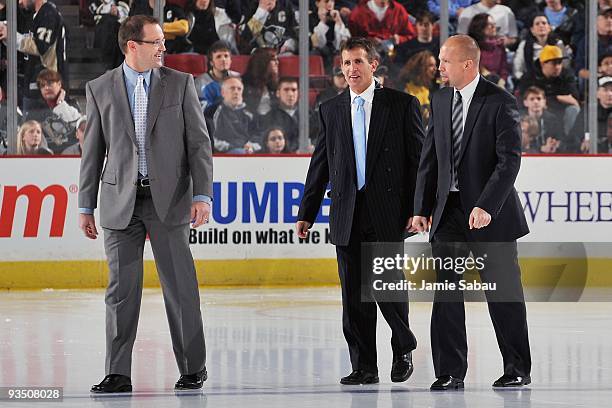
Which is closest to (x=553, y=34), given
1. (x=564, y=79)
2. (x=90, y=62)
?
(x=564, y=79)

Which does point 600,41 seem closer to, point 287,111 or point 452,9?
point 452,9

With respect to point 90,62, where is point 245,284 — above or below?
below

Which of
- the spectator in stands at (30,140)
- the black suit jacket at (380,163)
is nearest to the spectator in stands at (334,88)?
the spectator in stands at (30,140)

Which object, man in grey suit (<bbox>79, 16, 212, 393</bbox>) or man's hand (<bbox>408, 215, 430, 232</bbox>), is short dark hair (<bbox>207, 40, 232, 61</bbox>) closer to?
man in grey suit (<bbox>79, 16, 212, 393</bbox>)

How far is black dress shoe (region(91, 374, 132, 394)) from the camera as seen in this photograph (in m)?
6.53

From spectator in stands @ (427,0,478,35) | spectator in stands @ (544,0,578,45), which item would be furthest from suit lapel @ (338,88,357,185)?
spectator in stands @ (544,0,578,45)

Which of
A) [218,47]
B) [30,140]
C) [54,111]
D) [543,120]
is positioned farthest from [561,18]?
[30,140]

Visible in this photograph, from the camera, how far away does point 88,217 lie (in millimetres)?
6641

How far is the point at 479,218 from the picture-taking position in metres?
6.46

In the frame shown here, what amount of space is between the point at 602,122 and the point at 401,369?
7.43 meters

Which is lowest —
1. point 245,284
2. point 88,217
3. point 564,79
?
point 245,284

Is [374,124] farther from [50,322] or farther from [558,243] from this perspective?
[558,243]

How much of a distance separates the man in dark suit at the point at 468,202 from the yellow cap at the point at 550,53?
7323 millimetres

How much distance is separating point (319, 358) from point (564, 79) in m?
6.70
